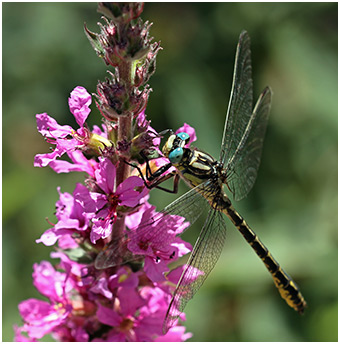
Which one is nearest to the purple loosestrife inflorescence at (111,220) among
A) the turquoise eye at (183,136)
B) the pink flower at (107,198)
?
the pink flower at (107,198)

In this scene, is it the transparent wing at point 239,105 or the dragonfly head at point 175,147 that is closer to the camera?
the dragonfly head at point 175,147

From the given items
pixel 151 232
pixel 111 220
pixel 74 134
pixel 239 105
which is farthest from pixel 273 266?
pixel 74 134

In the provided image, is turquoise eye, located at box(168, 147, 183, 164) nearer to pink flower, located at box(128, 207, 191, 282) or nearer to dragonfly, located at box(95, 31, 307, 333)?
dragonfly, located at box(95, 31, 307, 333)

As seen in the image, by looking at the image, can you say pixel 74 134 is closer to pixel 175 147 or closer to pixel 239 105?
pixel 175 147

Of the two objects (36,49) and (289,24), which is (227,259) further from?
(36,49)

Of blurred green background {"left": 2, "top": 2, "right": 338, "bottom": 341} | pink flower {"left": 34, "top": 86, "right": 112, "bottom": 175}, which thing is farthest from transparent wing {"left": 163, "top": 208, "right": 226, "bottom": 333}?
blurred green background {"left": 2, "top": 2, "right": 338, "bottom": 341}

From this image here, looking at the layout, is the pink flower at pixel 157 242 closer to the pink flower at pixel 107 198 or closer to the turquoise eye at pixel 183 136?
the pink flower at pixel 107 198
